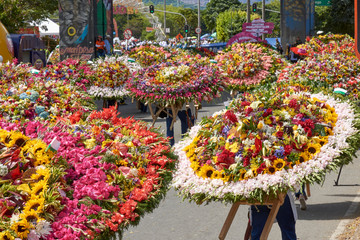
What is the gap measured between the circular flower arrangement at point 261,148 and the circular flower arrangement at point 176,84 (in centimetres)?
641

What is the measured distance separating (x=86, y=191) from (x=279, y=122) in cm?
204

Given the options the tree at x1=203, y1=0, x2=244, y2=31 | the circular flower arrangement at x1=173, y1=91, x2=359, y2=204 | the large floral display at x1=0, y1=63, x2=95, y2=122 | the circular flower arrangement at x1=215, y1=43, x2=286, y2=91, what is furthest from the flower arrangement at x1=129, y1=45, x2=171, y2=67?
the tree at x1=203, y1=0, x2=244, y2=31

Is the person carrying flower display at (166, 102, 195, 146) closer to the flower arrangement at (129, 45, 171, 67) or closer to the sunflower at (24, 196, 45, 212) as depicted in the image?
the flower arrangement at (129, 45, 171, 67)

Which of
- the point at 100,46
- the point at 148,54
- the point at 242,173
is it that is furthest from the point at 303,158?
the point at 100,46

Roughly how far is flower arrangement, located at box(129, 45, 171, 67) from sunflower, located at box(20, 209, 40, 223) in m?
16.8

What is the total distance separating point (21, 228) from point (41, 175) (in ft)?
1.72

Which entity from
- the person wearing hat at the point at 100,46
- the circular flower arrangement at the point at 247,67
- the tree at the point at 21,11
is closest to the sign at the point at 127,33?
the tree at the point at 21,11

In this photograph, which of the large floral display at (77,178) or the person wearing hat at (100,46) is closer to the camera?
the large floral display at (77,178)

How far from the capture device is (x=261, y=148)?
5.40 m

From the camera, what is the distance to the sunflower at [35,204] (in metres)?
3.93

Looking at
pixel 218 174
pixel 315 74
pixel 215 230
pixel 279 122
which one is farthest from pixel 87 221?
pixel 315 74

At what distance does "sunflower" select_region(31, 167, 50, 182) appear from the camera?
418cm

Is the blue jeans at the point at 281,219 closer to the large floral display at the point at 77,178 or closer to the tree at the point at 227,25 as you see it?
the large floral display at the point at 77,178

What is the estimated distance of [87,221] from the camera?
13.6 ft
